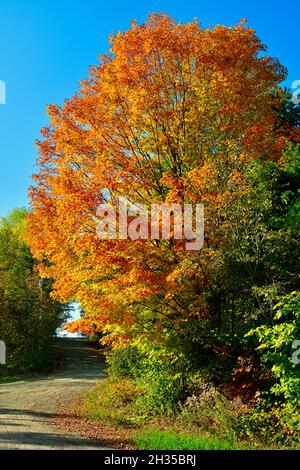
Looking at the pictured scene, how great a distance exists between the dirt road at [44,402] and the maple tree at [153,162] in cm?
316

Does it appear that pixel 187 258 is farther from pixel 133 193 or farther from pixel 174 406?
pixel 174 406

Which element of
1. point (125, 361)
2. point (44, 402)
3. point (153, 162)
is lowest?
point (44, 402)

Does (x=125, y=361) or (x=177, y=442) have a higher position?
(x=125, y=361)

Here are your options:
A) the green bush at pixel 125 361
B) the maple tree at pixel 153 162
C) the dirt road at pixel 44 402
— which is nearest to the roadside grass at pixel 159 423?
the green bush at pixel 125 361

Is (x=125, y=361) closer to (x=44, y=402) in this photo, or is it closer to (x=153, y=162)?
(x=44, y=402)

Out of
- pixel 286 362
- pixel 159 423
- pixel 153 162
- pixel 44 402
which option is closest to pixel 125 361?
pixel 44 402

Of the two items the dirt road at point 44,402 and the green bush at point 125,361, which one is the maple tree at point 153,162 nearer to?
the dirt road at point 44,402

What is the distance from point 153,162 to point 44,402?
1088 centimetres

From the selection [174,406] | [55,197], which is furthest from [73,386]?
[55,197]

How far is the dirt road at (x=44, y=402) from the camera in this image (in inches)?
428

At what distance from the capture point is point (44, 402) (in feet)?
62.8

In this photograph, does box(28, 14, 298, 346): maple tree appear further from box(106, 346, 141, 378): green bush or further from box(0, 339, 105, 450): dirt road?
box(106, 346, 141, 378): green bush

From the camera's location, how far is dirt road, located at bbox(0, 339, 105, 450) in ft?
35.7

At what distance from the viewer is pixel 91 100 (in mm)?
14891
